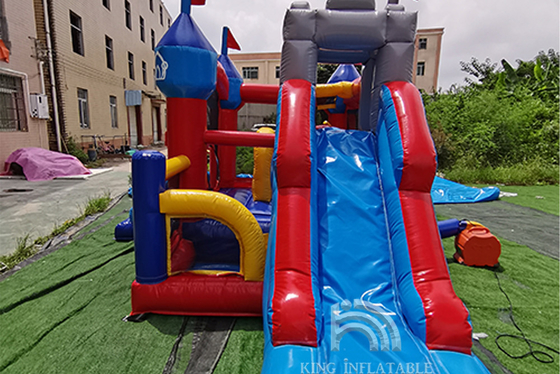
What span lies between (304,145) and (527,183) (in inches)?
376

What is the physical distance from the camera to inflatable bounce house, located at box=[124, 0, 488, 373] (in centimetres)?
207

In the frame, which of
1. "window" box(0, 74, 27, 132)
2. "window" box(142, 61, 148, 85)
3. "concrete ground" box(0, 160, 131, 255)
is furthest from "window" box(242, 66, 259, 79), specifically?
"concrete ground" box(0, 160, 131, 255)

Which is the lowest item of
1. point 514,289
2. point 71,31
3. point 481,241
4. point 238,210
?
point 514,289

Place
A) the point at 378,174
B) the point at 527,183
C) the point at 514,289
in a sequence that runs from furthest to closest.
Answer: the point at 527,183, the point at 514,289, the point at 378,174

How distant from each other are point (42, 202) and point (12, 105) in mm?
5056

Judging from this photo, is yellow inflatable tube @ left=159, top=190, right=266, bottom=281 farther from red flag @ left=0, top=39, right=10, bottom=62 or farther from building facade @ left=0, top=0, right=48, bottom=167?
red flag @ left=0, top=39, right=10, bottom=62

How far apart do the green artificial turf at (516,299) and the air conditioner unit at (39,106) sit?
11136 mm

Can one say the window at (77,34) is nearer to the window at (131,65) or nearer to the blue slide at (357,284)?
the window at (131,65)

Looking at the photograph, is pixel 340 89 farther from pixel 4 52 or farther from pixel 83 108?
pixel 83 108

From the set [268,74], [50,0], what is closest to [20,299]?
[50,0]

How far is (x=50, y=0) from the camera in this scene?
34.1 feet

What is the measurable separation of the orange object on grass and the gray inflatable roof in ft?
6.71

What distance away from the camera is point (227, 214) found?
110 inches

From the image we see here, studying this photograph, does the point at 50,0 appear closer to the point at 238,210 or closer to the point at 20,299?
the point at 20,299
